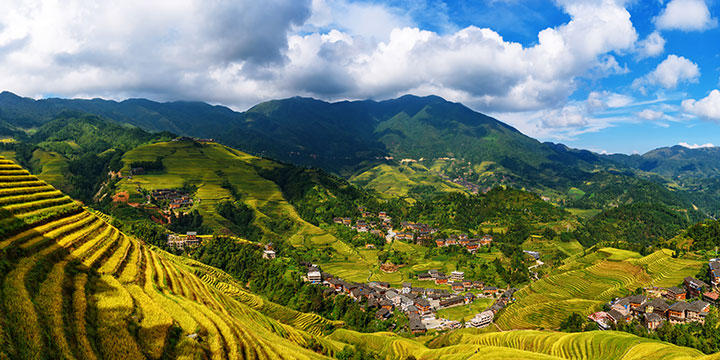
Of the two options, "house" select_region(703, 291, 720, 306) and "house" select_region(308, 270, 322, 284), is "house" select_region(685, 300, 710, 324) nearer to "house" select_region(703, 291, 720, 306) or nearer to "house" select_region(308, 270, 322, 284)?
"house" select_region(703, 291, 720, 306)

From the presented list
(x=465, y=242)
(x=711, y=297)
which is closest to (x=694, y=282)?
(x=711, y=297)

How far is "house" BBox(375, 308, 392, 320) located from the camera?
60031 mm

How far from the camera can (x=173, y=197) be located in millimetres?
109812

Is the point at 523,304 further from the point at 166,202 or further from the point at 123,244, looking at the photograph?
the point at 166,202

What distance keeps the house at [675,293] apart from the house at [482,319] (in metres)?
A: 27.3

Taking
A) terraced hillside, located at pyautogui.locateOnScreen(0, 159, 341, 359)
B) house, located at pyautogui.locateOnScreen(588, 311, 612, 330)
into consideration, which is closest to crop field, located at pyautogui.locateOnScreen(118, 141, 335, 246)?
house, located at pyautogui.locateOnScreen(588, 311, 612, 330)

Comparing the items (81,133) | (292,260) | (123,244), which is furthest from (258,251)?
(81,133)

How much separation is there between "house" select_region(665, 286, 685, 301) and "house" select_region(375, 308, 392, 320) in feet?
150

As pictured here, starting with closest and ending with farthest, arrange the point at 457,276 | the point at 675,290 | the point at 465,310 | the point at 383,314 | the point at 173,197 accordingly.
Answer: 1. the point at 675,290
2. the point at 383,314
3. the point at 465,310
4. the point at 457,276
5. the point at 173,197

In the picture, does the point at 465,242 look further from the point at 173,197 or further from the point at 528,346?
the point at 173,197

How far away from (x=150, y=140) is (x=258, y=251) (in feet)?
444

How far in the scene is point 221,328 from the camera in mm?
20984

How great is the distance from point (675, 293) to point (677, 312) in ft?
32.9

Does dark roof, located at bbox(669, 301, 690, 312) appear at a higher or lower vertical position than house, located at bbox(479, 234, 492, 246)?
higher
